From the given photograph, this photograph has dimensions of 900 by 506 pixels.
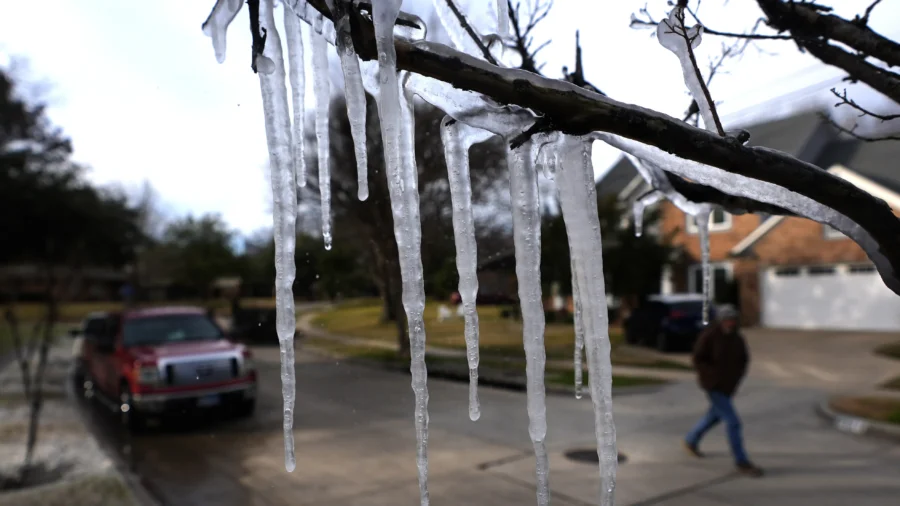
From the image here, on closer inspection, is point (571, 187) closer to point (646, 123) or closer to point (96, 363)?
point (646, 123)

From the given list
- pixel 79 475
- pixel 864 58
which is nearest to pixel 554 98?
pixel 864 58

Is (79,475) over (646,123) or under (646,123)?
under

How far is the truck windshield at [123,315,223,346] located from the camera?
873 cm

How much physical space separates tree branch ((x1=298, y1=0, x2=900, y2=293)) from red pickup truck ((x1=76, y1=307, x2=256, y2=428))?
601 centimetres

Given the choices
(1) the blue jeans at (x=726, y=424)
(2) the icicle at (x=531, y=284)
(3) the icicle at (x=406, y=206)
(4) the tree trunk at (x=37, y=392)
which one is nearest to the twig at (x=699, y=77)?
(2) the icicle at (x=531, y=284)

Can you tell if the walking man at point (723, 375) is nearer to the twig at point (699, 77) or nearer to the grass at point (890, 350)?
the twig at point (699, 77)

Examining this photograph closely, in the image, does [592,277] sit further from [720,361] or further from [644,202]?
[720,361]

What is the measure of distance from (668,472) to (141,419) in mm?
5847

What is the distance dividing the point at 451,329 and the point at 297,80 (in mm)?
1717

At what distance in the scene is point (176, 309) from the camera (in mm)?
9648

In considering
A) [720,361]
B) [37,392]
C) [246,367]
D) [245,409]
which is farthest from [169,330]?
[720,361]

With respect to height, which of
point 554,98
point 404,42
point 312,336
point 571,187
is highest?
point 404,42

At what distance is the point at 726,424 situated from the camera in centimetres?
588

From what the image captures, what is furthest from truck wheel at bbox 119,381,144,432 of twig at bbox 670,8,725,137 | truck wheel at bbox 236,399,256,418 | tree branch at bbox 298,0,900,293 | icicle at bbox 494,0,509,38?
twig at bbox 670,8,725,137
